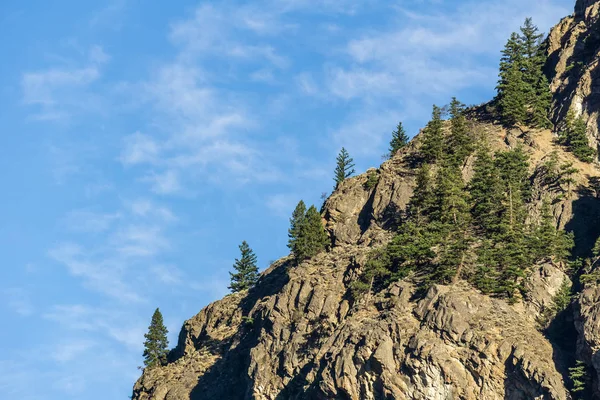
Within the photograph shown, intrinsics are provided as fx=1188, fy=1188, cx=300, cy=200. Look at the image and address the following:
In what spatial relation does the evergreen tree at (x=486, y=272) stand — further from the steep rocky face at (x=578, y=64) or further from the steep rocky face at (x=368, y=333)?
the steep rocky face at (x=578, y=64)

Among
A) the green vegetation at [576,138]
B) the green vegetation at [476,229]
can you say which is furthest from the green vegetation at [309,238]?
the green vegetation at [576,138]

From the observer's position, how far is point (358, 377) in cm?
11262

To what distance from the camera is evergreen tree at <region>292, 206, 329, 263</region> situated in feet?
469

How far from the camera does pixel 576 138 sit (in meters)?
148

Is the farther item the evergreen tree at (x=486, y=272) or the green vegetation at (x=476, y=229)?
the green vegetation at (x=476, y=229)

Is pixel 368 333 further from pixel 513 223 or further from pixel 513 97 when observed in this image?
pixel 513 97

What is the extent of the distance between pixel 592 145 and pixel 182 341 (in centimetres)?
5798

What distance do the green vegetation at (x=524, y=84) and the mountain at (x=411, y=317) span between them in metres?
1.58

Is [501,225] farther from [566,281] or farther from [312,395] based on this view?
[312,395]

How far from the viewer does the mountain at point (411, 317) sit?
357ft

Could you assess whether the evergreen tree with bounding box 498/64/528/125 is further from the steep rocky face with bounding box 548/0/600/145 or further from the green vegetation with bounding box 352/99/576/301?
the green vegetation with bounding box 352/99/576/301

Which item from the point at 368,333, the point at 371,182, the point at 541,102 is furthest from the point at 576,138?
the point at 368,333

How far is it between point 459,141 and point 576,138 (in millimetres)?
14471

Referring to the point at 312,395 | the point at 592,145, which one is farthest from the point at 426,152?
the point at 312,395
